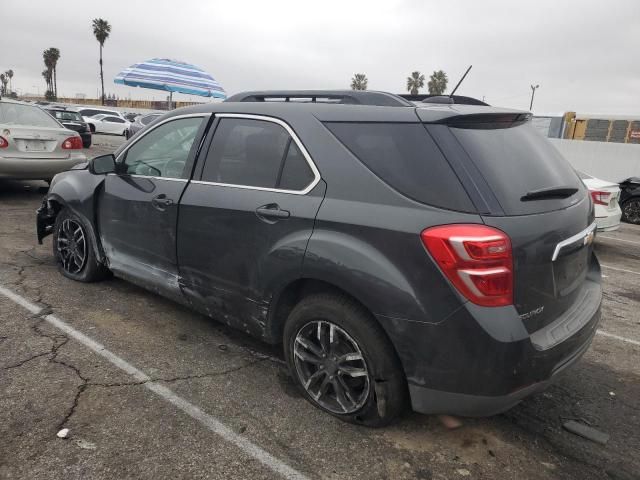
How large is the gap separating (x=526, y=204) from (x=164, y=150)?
2632mm

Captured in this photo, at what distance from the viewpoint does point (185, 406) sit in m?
2.78

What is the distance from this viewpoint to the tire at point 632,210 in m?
11.0

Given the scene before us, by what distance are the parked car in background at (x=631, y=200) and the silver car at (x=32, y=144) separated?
36.6 feet

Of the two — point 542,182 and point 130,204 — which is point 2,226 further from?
point 542,182

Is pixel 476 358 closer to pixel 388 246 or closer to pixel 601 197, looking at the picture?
pixel 388 246

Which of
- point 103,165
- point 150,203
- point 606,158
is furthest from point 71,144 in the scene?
point 606,158

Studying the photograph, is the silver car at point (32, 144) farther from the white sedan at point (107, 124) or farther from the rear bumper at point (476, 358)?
the white sedan at point (107, 124)

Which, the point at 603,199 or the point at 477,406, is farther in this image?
the point at 603,199

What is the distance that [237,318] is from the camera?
3135 millimetres

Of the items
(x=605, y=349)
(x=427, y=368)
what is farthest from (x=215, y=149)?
(x=605, y=349)

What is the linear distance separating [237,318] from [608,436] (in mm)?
2206

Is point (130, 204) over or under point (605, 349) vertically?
over

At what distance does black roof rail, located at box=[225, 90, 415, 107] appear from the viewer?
2.71m

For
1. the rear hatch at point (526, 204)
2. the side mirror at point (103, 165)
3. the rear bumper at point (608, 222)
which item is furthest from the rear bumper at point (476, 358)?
the rear bumper at point (608, 222)
